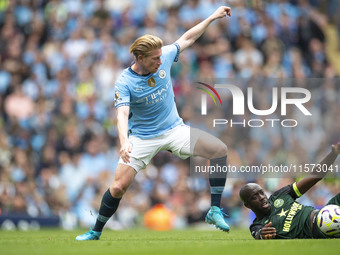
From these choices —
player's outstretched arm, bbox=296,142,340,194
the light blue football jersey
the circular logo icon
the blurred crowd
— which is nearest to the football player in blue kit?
the light blue football jersey

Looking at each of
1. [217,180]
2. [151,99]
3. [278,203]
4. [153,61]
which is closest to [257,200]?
[278,203]

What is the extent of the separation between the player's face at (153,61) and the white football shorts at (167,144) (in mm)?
1000

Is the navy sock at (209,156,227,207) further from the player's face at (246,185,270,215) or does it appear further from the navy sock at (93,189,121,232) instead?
the navy sock at (93,189,121,232)

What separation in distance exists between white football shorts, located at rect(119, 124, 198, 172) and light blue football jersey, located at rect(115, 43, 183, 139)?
0.07m

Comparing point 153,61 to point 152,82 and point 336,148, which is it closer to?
point 152,82

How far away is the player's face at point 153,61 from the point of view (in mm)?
8844

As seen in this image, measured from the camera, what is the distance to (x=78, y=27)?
19.5 meters

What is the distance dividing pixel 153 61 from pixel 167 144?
1.26 m

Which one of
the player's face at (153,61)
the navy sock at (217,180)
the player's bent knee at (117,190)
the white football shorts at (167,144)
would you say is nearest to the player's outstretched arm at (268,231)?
the navy sock at (217,180)

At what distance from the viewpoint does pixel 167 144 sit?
938cm

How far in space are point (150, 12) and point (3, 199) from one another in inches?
280

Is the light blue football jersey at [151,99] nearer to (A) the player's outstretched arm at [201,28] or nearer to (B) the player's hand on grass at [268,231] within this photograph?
(A) the player's outstretched arm at [201,28]

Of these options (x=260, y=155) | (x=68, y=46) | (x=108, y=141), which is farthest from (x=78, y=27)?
(x=260, y=155)

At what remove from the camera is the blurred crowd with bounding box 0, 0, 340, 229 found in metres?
15.0
